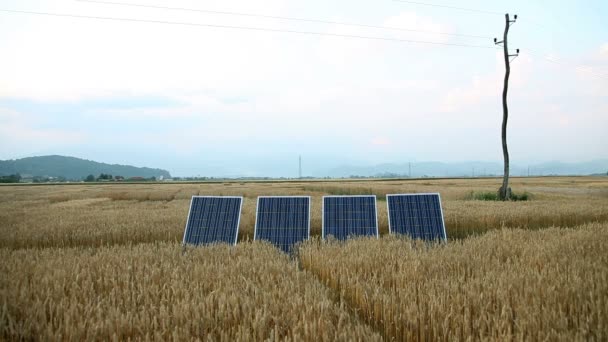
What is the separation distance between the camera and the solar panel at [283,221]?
11.2 m

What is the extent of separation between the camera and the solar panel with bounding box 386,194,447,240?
11266mm

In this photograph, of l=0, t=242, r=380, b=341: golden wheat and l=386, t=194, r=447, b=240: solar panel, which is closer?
l=0, t=242, r=380, b=341: golden wheat

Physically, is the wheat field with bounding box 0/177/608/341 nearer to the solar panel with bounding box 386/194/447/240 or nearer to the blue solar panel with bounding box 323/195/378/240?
the solar panel with bounding box 386/194/447/240

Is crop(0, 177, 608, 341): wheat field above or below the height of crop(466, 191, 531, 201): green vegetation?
above

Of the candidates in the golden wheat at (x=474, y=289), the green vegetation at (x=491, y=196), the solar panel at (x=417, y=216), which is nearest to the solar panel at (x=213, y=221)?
the golden wheat at (x=474, y=289)

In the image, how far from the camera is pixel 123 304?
4.79m

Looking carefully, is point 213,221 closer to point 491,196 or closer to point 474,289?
point 474,289

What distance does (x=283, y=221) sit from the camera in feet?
38.2

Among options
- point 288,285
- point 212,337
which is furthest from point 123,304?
point 288,285

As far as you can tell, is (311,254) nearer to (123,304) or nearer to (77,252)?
(123,304)

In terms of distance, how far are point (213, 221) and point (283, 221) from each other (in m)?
2.08

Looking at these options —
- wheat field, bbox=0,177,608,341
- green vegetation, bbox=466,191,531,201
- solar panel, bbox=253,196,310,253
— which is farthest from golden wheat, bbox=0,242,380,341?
green vegetation, bbox=466,191,531,201

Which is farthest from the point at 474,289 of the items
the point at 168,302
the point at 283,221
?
the point at 283,221

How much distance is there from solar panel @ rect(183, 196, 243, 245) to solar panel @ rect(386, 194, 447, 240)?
4.51 metres
